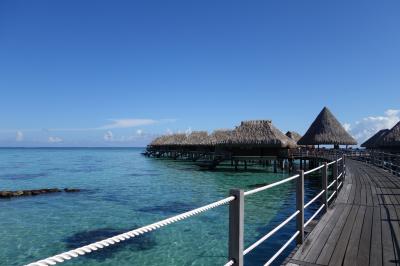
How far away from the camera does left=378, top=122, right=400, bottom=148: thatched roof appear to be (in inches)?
1210

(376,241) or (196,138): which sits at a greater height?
(196,138)

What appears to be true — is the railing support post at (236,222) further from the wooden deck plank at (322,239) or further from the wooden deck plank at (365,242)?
the wooden deck plank at (365,242)

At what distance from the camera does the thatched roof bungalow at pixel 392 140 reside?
101 feet

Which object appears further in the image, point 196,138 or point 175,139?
point 175,139

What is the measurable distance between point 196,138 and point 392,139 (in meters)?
29.7

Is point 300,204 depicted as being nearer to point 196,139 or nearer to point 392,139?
point 392,139

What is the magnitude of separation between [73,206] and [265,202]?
8.49 m

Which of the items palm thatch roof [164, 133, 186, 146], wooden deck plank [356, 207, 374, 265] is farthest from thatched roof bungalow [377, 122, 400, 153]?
palm thatch roof [164, 133, 186, 146]

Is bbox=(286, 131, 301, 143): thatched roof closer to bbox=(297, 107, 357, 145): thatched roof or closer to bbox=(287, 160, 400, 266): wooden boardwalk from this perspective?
bbox=(297, 107, 357, 145): thatched roof

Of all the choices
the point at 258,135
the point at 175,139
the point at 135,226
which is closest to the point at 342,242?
the point at 135,226

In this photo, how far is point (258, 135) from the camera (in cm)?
3425

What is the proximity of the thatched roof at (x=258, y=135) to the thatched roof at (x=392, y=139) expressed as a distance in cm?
840

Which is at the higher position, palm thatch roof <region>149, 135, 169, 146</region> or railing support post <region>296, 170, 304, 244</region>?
palm thatch roof <region>149, 135, 169, 146</region>

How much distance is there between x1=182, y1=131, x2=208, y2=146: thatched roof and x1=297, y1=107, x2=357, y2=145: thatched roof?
707 inches
